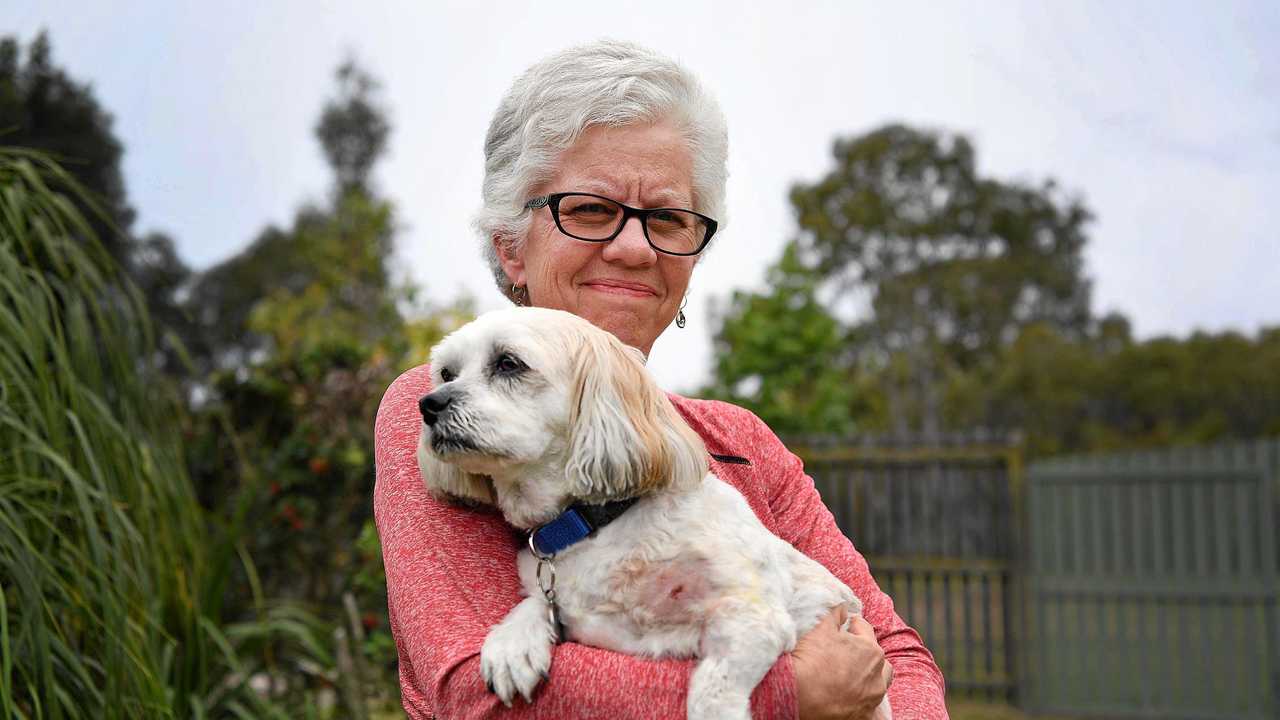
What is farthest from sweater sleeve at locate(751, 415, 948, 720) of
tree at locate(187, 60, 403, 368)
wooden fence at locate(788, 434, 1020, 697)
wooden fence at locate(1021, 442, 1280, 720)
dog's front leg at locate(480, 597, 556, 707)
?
tree at locate(187, 60, 403, 368)

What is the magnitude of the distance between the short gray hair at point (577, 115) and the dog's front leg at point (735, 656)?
40.7 inches

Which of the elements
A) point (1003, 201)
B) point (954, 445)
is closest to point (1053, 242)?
point (1003, 201)

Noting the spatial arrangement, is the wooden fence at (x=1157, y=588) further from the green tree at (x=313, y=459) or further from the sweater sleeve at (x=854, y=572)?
the sweater sleeve at (x=854, y=572)

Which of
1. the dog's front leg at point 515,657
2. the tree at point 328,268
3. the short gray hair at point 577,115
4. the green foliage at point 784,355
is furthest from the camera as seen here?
the tree at point 328,268

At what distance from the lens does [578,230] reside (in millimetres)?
2346

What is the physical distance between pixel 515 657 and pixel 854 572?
3.01ft

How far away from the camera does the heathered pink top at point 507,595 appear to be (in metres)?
1.67

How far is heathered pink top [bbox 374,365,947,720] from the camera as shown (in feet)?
5.49

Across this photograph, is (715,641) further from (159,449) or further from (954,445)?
(954,445)

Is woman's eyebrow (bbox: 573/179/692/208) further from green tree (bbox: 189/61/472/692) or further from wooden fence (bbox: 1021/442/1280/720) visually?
wooden fence (bbox: 1021/442/1280/720)

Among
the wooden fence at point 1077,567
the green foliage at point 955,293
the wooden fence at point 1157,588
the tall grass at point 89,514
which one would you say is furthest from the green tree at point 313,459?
the green foliage at point 955,293

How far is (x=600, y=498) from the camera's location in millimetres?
1945

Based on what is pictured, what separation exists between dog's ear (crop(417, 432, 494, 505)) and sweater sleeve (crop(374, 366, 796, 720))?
23mm

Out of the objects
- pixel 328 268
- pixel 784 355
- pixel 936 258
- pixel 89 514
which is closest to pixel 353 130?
pixel 328 268
